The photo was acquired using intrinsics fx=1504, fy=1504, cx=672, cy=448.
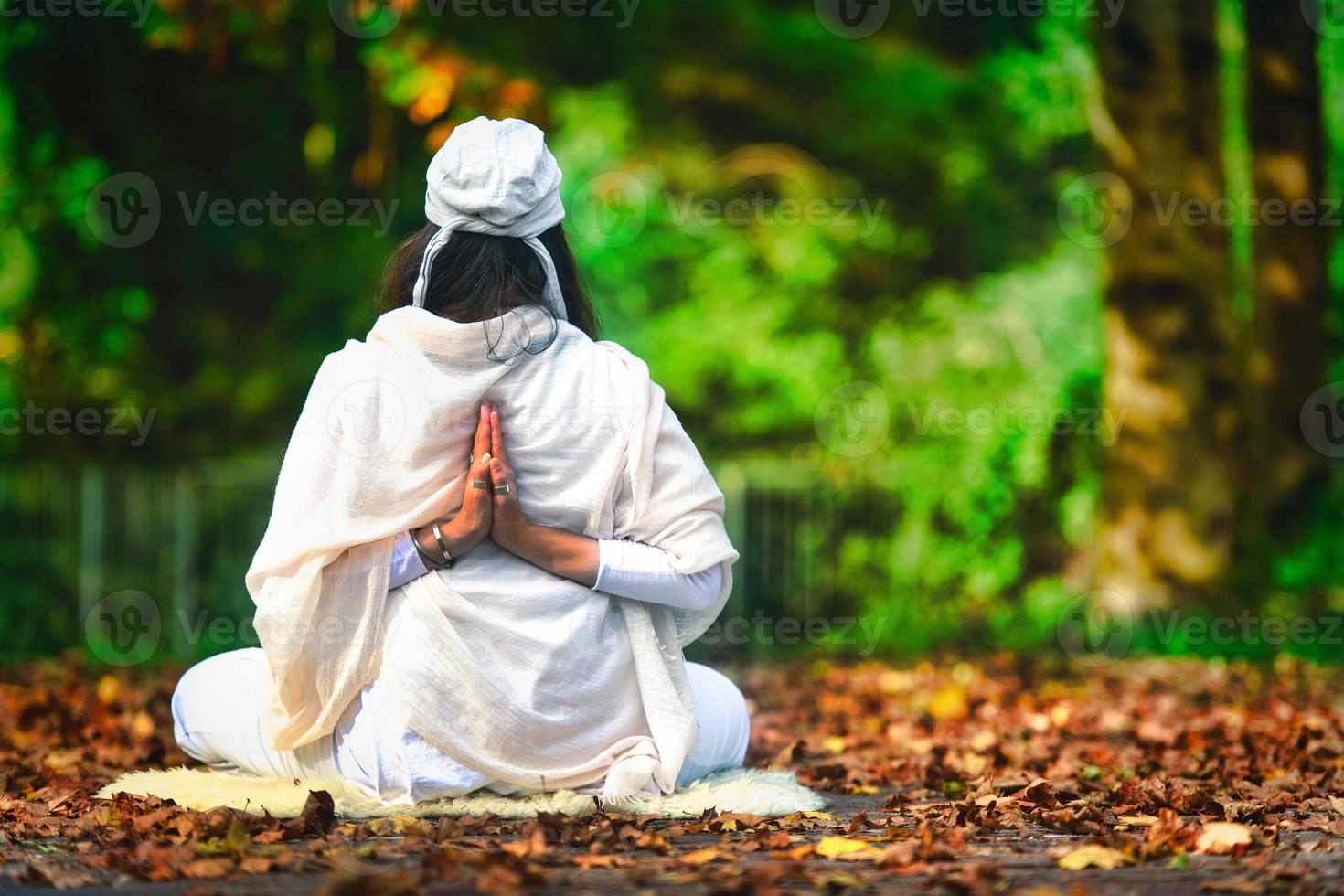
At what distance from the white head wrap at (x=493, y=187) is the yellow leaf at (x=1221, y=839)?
196 cm

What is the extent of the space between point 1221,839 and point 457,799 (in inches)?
70.2

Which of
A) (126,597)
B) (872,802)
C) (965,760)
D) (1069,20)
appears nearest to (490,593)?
(872,802)

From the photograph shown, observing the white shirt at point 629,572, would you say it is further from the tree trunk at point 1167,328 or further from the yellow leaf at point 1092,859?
the tree trunk at point 1167,328

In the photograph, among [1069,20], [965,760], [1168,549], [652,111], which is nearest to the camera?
[965,760]

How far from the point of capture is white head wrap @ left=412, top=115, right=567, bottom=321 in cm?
358

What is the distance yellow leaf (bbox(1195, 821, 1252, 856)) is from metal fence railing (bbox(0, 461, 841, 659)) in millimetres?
7710

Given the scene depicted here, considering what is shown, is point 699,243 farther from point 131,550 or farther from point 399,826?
point 399,826

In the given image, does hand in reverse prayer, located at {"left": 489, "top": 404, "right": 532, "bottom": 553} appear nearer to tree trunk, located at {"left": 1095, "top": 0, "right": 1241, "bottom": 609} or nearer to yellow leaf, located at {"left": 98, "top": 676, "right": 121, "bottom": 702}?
yellow leaf, located at {"left": 98, "top": 676, "right": 121, "bottom": 702}

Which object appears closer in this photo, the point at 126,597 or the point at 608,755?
the point at 608,755

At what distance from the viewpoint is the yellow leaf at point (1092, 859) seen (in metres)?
3.14

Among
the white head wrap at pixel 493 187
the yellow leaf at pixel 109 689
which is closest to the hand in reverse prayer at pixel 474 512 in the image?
the white head wrap at pixel 493 187

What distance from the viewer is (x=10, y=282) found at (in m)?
11.2

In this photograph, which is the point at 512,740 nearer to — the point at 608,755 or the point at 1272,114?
the point at 608,755

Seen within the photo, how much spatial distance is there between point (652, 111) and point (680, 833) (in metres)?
12.9
